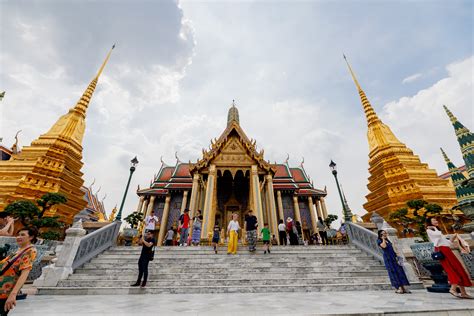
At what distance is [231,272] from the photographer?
21.3ft

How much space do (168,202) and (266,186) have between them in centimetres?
1006

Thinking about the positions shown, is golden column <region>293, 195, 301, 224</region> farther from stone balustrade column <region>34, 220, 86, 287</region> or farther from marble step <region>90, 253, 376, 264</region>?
stone balustrade column <region>34, 220, 86, 287</region>

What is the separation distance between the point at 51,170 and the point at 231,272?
637 inches

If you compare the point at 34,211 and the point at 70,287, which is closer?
the point at 70,287

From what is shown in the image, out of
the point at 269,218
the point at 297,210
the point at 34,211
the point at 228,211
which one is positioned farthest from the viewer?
the point at 297,210

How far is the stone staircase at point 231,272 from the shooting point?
5.38m

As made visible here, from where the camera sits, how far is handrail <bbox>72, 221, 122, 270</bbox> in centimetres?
669

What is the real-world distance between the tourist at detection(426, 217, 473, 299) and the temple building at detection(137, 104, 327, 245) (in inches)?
309

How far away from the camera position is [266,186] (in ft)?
47.4

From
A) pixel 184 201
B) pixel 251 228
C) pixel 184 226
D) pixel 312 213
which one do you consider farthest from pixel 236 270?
pixel 312 213

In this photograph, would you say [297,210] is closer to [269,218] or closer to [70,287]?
[269,218]

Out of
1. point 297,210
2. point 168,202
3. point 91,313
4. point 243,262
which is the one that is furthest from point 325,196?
point 91,313

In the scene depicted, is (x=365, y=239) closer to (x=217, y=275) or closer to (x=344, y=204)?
(x=344, y=204)

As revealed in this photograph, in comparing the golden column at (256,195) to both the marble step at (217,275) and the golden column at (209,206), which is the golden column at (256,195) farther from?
the marble step at (217,275)
